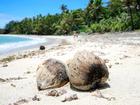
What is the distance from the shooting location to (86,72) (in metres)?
8.52

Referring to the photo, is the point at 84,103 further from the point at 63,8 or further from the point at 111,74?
the point at 63,8

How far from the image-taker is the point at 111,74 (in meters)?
10.5

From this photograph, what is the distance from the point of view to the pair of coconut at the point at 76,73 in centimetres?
852

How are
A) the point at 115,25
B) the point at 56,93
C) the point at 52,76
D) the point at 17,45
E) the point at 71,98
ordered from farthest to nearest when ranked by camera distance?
1. the point at 115,25
2. the point at 17,45
3. the point at 52,76
4. the point at 56,93
5. the point at 71,98

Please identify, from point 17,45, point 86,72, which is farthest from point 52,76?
point 17,45

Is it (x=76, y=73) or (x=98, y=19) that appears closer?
(x=76, y=73)

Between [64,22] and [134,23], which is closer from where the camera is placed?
[134,23]

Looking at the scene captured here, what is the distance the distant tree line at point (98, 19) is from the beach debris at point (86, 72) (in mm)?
43112

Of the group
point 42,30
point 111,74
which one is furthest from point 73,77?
point 42,30

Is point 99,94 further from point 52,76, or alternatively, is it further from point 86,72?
point 52,76

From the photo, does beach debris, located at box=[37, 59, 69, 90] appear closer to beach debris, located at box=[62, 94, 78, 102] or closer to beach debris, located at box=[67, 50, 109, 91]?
beach debris, located at box=[67, 50, 109, 91]

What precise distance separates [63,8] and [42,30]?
41.1 feet

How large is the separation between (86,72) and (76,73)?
0.31m

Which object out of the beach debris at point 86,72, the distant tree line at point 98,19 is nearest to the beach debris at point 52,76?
the beach debris at point 86,72
